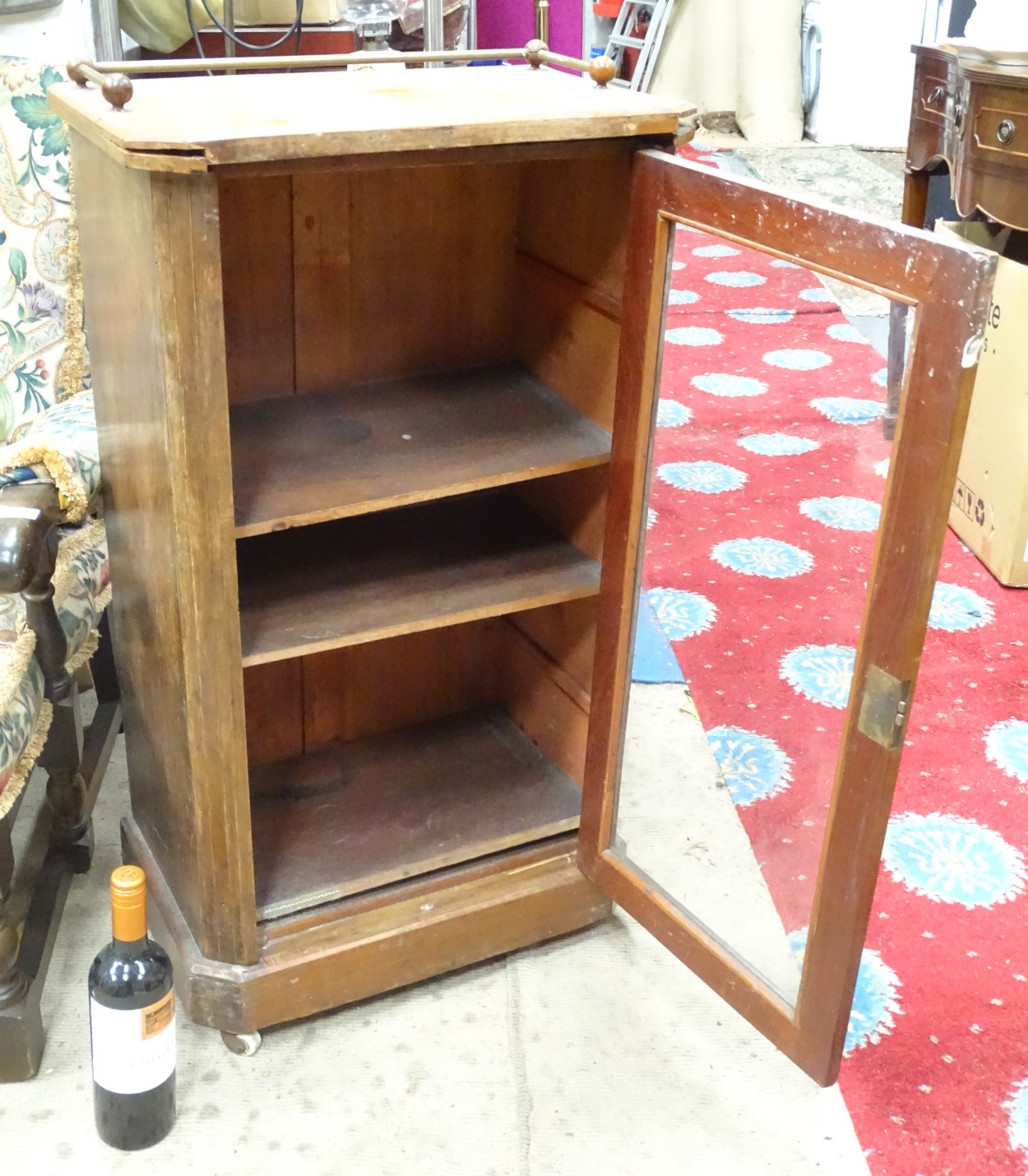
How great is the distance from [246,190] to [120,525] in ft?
1.23

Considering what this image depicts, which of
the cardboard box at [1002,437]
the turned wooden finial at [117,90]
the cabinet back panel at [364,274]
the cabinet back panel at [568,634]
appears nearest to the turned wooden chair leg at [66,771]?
the cabinet back panel at [364,274]

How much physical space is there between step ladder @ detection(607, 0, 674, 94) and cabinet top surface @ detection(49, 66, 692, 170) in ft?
13.2

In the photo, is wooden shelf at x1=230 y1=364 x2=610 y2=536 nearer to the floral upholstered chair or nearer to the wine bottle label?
the floral upholstered chair

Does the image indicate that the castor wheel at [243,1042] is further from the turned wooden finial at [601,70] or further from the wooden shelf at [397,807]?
the turned wooden finial at [601,70]

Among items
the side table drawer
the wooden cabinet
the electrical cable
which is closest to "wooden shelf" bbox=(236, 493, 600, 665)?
the wooden cabinet

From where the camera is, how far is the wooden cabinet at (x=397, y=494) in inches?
39.9

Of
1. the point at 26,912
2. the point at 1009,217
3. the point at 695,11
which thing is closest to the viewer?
the point at 26,912

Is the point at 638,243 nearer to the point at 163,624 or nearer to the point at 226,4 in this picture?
the point at 163,624

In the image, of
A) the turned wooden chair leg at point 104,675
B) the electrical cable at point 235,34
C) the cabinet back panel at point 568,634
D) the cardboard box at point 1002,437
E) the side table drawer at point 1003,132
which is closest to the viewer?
the cabinet back panel at point 568,634

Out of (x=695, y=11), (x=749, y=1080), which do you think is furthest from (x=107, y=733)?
(x=695, y=11)

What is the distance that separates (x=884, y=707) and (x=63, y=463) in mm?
849

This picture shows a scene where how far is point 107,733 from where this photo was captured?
5.79ft

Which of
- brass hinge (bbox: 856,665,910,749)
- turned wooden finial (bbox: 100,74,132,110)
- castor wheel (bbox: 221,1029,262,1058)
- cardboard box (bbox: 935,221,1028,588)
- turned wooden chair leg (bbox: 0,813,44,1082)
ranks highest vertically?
turned wooden finial (bbox: 100,74,132,110)

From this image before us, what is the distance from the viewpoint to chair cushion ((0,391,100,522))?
128cm
